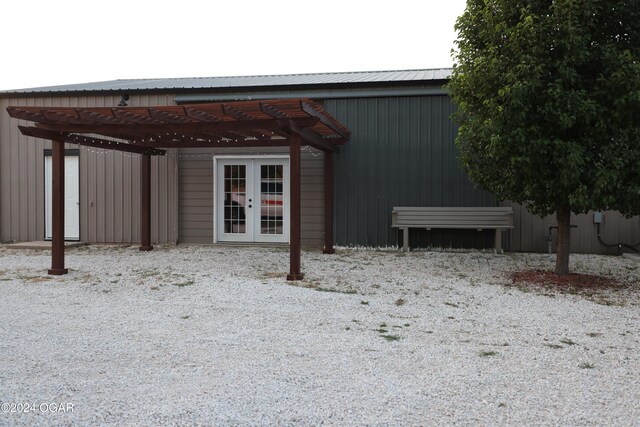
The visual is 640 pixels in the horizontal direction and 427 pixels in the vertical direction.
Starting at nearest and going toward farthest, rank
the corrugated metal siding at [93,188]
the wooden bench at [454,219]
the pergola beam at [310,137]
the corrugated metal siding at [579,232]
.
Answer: the pergola beam at [310,137] < the wooden bench at [454,219] < the corrugated metal siding at [579,232] < the corrugated metal siding at [93,188]

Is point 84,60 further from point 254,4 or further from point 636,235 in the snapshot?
point 636,235

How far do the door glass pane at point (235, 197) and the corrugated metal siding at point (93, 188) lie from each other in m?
1.08

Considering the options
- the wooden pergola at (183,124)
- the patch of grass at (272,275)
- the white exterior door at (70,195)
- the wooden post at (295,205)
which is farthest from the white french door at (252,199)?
the wooden post at (295,205)

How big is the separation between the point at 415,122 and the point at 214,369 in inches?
282

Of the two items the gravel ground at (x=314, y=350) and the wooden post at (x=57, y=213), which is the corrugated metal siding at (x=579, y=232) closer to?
the gravel ground at (x=314, y=350)

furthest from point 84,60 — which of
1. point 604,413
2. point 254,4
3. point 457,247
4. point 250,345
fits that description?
point 604,413

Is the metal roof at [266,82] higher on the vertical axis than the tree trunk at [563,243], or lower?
higher

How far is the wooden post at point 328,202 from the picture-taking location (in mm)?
9047

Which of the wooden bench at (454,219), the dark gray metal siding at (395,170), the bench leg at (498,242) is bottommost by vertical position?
the bench leg at (498,242)

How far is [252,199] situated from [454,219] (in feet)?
13.0

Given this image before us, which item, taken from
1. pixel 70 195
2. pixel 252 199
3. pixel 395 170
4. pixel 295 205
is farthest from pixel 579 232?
pixel 70 195

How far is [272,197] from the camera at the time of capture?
10.0m

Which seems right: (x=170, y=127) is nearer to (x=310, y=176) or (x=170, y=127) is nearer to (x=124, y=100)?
(x=310, y=176)

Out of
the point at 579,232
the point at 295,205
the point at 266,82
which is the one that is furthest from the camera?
the point at 266,82
